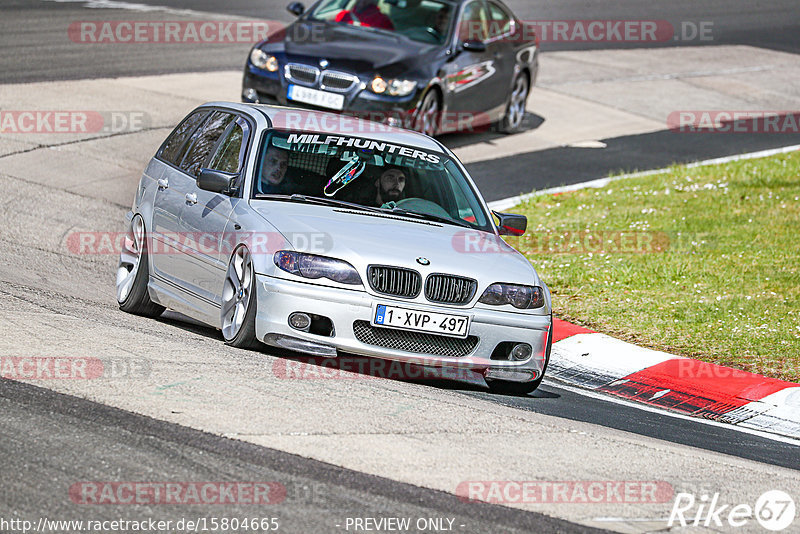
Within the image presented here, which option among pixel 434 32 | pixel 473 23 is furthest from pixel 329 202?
pixel 473 23

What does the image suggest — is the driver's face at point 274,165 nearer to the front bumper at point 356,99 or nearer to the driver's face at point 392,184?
the driver's face at point 392,184

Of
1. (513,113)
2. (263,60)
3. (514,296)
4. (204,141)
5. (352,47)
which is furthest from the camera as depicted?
(513,113)

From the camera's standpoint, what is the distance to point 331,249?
24.8 feet

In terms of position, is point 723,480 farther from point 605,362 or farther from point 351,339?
point 605,362

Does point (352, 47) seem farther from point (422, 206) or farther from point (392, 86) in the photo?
point (422, 206)

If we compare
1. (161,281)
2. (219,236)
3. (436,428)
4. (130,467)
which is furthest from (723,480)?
(161,281)

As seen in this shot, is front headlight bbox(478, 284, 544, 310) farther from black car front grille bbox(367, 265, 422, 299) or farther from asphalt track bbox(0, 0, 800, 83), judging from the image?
asphalt track bbox(0, 0, 800, 83)

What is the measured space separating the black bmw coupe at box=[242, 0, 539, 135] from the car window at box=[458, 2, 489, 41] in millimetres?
13

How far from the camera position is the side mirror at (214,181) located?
8195 millimetres

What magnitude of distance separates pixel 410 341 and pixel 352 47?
28.6 feet

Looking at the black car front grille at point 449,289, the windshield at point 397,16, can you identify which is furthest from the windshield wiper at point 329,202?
the windshield at point 397,16

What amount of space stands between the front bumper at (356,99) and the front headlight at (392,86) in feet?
0.18

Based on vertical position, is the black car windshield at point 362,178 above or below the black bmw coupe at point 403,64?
above

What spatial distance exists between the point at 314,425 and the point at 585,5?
27632 mm
